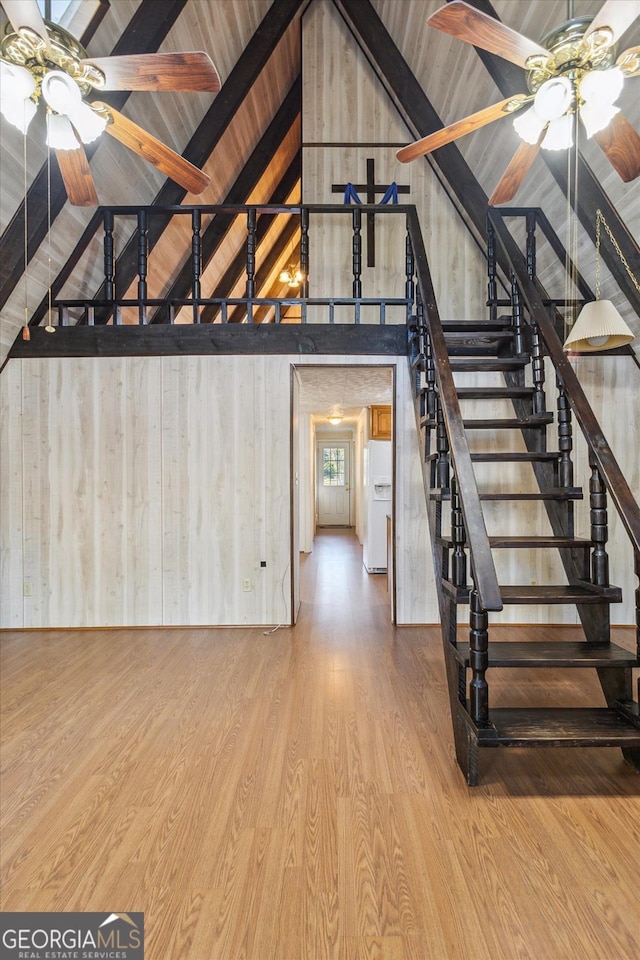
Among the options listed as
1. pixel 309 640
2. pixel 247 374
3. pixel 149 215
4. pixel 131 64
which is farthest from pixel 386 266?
pixel 309 640

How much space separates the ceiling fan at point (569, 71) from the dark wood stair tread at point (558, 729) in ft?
8.15

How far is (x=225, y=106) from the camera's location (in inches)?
165

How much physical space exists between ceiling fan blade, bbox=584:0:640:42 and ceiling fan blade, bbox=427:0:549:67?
0.68 ft

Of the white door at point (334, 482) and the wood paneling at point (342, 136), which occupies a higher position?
the wood paneling at point (342, 136)

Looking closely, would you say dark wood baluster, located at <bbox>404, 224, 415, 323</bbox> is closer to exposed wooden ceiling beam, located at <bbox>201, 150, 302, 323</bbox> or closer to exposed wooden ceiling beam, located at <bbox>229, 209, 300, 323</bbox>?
exposed wooden ceiling beam, located at <bbox>201, 150, 302, 323</bbox>

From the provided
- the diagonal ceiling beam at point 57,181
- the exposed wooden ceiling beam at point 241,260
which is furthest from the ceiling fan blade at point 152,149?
the exposed wooden ceiling beam at point 241,260

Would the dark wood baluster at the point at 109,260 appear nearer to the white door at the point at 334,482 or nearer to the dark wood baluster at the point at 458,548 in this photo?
the dark wood baluster at the point at 458,548

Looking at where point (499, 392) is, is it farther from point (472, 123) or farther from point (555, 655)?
point (555, 655)

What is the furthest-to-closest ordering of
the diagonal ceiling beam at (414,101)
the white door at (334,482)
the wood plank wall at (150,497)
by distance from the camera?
the white door at (334,482)
the diagonal ceiling beam at (414,101)
the wood plank wall at (150,497)

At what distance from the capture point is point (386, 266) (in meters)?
4.83

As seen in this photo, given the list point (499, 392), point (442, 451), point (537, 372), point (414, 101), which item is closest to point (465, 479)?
point (442, 451)

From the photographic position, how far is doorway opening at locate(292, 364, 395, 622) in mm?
4270

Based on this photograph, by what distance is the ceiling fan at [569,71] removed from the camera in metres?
1.83

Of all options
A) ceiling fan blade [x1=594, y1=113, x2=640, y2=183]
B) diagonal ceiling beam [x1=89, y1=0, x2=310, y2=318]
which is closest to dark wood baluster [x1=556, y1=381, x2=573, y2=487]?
ceiling fan blade [x1=594, y1=113, x2=640, y2=183]
